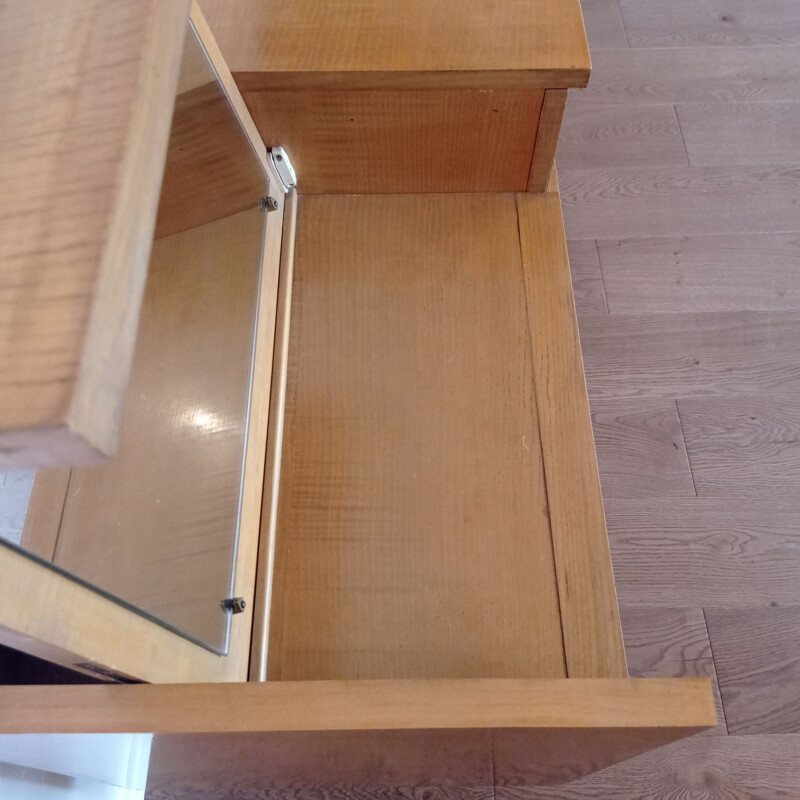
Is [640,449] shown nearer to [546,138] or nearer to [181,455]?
[546,138]

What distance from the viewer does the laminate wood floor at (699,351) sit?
39.4 inches

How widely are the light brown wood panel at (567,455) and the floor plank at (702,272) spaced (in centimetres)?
55

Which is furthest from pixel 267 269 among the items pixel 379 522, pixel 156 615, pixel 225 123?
pixel 156 615

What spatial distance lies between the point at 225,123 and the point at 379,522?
359 millimetres

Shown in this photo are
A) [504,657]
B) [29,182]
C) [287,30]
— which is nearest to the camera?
[29,182]

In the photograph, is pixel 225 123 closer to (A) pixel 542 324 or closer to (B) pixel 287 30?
(B) pixel 287 30

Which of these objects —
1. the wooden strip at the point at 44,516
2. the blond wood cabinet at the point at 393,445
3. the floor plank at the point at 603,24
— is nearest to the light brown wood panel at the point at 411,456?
the blond wood cabinet at the point at 393,445

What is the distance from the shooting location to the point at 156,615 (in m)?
0.44

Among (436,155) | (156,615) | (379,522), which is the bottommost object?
(156,615)

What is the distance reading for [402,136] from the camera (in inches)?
28.3

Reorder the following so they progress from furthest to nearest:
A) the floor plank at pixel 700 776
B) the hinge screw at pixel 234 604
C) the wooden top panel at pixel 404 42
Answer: the floor plank at pixel 700 776 < the wooden top panel at pixel 404 42 < the hinge screw at pixel 234 604

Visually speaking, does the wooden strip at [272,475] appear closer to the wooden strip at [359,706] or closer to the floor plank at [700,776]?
the wooden strip at [359,706]

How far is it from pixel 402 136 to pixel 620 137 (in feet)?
2.89

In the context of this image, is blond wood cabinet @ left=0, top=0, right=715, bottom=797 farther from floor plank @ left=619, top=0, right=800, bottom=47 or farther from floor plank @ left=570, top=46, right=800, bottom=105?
floor plank @ left=619, top=0, right=800, bottom=47
